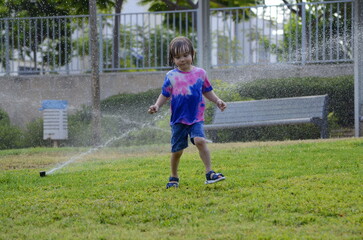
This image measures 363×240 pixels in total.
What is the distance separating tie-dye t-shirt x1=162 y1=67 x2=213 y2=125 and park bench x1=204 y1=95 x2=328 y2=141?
450cm

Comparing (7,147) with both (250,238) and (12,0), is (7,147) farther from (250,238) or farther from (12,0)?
(250,238)

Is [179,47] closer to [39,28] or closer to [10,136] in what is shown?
[10,136]

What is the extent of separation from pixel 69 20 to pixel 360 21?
620 centimetres

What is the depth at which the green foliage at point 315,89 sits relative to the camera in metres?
11.6

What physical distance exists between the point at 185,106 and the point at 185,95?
0.29 feet

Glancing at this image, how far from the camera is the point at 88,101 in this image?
1344cm

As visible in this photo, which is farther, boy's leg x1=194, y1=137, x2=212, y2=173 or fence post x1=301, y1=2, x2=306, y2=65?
fence post x1=301, y1=2, x2=306, y2=65

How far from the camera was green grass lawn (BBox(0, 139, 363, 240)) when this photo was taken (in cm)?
383

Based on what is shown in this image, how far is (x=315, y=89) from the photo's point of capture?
11680mm

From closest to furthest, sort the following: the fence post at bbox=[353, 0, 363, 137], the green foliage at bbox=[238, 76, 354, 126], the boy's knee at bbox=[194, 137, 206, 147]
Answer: the boy's knee at bbox=[194, 137, 206, 147] < the fence post at bbox=[353, 0, 363, 137] < the green foliage at bbox=[238, 76, 354, 126]

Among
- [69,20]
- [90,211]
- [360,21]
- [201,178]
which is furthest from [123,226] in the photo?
[69,20]

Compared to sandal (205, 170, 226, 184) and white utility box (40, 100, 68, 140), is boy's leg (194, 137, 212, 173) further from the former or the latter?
white utility box (40, 100, 68, 140)

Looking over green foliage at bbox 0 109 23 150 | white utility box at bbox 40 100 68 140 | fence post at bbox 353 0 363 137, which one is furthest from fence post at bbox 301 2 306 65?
green foliage at bbox 0 109 23 150

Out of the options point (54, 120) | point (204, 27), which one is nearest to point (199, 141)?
point (204, 27)
